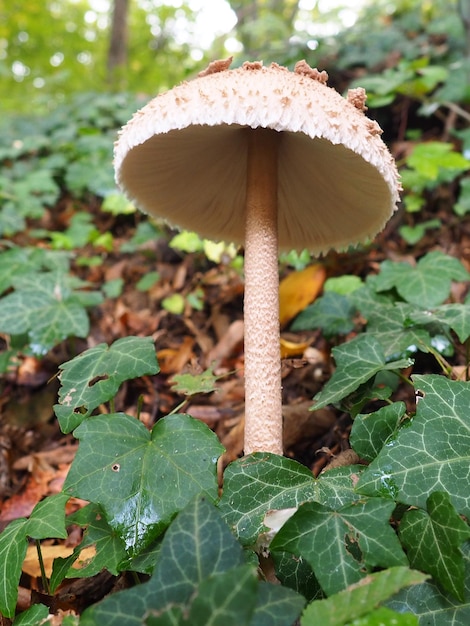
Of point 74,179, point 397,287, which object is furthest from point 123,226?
point 397,287

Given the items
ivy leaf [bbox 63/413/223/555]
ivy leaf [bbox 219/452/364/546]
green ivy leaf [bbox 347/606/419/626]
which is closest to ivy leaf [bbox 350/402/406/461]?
ivy leaf [bbox 219/452/364/546]

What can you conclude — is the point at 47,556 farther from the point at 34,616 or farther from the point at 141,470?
the point at 141,470

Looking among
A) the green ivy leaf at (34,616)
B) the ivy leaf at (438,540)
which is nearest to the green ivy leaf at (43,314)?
the green ivy leaf at (34,616)

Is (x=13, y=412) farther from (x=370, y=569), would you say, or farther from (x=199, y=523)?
(x=370, y=569)

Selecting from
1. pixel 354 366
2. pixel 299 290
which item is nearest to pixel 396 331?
pixel 354 366

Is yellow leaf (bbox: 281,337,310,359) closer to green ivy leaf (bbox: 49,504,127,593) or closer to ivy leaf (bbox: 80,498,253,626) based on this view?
green ivy leaf (bbox: 49,504,127,593)
